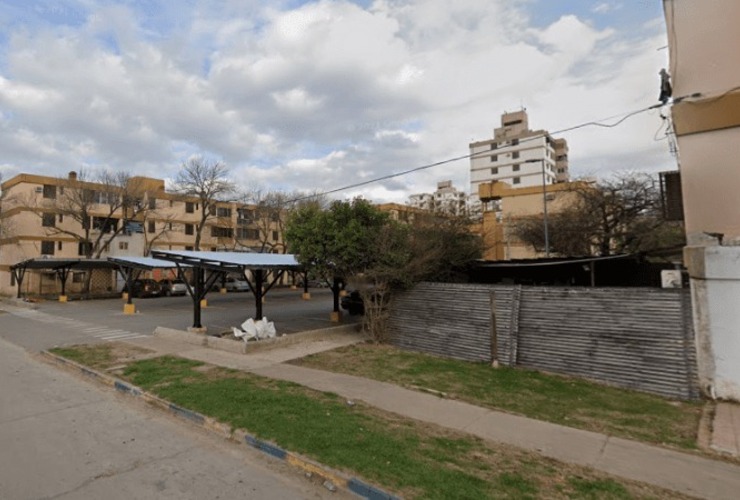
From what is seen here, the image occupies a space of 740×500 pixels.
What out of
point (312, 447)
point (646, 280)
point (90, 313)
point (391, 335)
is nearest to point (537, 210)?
point (646, 280)

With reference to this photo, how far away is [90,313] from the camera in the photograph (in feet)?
72.8

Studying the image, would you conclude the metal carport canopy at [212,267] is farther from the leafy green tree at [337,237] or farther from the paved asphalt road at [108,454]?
the paved asphalt road at [108,454]

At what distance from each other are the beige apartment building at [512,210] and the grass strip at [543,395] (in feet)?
83.2

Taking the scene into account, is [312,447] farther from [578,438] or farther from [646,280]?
[646,280]

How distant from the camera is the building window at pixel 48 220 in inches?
1500

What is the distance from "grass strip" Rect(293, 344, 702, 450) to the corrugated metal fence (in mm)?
363

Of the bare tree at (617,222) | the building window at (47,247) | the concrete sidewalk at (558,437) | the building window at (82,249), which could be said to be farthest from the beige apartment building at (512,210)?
the building window at (47,247)

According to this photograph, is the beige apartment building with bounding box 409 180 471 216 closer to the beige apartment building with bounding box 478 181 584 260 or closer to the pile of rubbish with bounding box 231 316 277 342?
the beige apartment building with bounding box 478 181 584 260

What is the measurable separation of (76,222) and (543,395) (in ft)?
152

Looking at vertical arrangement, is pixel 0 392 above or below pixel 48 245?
below

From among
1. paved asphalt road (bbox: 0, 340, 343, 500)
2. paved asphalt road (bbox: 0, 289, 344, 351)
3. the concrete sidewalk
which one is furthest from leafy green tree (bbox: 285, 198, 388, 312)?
paved asphalt road (bbox: 0, 340, 343, 500)

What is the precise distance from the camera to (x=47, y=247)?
39.1 m

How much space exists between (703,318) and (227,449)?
8.38 meters

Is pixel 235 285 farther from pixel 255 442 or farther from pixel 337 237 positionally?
pixel 255 442
